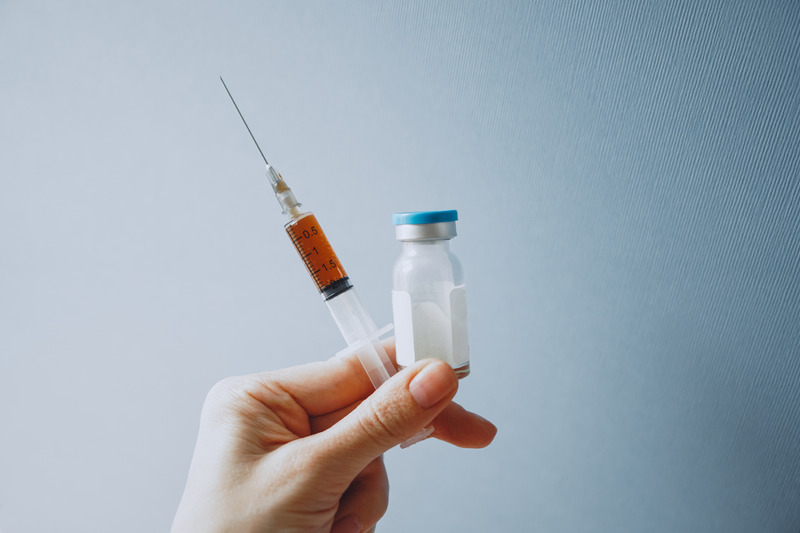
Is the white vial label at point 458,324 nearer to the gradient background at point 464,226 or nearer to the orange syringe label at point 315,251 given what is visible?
the orange syringe label at point 315,251

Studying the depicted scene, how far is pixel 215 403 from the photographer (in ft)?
2.61

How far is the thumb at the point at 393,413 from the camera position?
629mm

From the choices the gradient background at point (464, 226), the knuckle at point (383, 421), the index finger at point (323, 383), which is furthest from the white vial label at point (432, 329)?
the gradient background at point (464, 226)

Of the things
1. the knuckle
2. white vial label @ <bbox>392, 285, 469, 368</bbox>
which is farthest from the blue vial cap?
the knuckle

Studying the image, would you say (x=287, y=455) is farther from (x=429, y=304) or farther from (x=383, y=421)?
(x=429, y=304)

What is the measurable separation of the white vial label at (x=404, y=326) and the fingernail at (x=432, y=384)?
0.09 metres

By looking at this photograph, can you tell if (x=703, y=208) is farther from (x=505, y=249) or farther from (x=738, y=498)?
(x=738, y=498)

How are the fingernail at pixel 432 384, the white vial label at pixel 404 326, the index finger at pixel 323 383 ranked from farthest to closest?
the index finger at pixel 323 383 < the white vial label at pixel 404 326 < the fingernail at pixel 432 384

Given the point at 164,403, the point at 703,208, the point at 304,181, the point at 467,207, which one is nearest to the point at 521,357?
the point at 467,207

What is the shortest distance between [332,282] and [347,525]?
A: 0.39m

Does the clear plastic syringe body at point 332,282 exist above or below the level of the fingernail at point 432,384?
above

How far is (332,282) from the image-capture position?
2.66 feet

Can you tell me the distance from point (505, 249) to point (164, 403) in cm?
95

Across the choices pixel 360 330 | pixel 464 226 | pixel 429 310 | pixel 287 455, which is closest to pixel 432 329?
pixel 429 310
